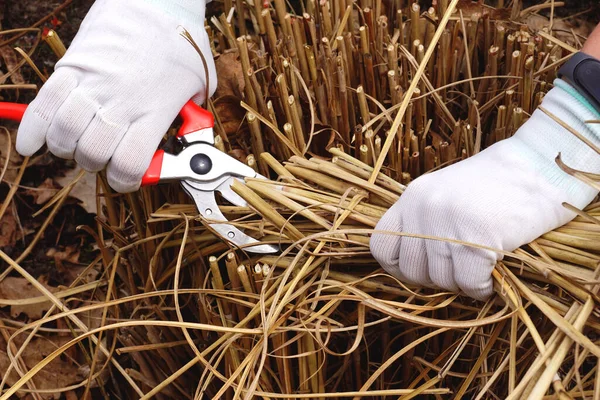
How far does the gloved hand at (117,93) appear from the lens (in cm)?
120

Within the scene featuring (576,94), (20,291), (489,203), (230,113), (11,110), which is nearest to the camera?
(489,203)

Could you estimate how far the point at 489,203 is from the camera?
1.04 m

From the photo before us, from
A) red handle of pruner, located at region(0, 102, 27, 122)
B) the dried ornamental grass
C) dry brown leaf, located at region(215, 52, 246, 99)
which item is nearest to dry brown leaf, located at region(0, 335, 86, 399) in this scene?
the dried ornamental grass

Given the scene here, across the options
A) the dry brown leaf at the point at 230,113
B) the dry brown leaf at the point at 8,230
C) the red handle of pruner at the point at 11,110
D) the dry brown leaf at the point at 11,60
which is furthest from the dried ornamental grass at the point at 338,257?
the dry brown leaf at the point at 11,60

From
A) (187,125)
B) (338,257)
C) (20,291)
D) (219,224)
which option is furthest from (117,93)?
(20,291)

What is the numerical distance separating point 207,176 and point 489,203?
1.52ft

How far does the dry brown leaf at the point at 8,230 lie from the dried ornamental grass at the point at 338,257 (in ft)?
0.36

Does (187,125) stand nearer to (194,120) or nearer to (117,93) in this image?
(194,120)

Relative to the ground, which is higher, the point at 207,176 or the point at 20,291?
the point at 207,176

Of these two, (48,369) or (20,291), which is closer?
(48,369)

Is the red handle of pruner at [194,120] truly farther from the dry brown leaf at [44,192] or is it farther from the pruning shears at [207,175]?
the dry brown leaf at [44,192]

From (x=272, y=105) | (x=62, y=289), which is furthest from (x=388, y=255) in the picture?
(x=62, y=289)

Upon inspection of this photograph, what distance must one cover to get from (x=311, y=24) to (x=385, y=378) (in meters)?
0.72

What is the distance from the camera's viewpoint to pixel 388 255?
43.3 inches
